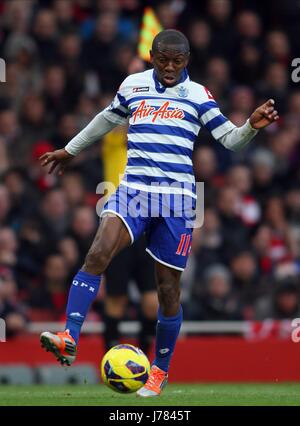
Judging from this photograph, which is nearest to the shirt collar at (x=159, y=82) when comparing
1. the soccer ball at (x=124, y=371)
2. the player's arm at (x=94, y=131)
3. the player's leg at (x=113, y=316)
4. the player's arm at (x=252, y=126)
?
the player's arm at (x=94, y=131)

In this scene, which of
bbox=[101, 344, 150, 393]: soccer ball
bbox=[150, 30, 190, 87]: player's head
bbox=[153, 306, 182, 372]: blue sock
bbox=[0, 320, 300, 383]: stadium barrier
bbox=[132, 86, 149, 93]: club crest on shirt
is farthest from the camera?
bbox=[0, 320, 300, 383]: stadium barrier

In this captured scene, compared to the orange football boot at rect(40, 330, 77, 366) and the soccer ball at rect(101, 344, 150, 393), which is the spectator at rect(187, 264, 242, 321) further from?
the orange football boot at rect(40, 330, 77, 366)

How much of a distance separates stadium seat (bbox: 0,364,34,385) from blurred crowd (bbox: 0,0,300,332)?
366 mm

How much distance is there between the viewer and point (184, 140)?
7852 mm

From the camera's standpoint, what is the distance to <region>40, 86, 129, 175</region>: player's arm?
8.11m

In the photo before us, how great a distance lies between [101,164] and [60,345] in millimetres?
5733

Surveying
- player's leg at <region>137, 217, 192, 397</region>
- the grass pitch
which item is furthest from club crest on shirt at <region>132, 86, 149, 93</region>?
the grass pitch

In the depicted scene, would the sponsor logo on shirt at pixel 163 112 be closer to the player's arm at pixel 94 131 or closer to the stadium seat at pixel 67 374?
the player's arm at pixel 94 131

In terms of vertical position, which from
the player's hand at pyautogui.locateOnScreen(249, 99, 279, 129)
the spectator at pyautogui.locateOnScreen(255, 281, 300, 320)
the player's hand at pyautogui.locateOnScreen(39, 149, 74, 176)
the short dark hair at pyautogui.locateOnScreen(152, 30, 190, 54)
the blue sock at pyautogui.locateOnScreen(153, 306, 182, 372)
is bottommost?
the spectator at pyautogui.locateOnScreen(255, 281, 300, 320)

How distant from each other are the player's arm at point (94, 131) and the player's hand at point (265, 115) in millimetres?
911

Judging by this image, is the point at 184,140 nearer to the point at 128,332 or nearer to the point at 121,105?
the point at 121,105

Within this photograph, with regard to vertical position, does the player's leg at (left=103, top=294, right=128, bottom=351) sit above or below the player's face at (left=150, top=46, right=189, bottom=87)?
below

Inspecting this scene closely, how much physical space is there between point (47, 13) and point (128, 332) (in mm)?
3973

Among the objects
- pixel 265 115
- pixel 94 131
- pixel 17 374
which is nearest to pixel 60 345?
pixel 94 131
